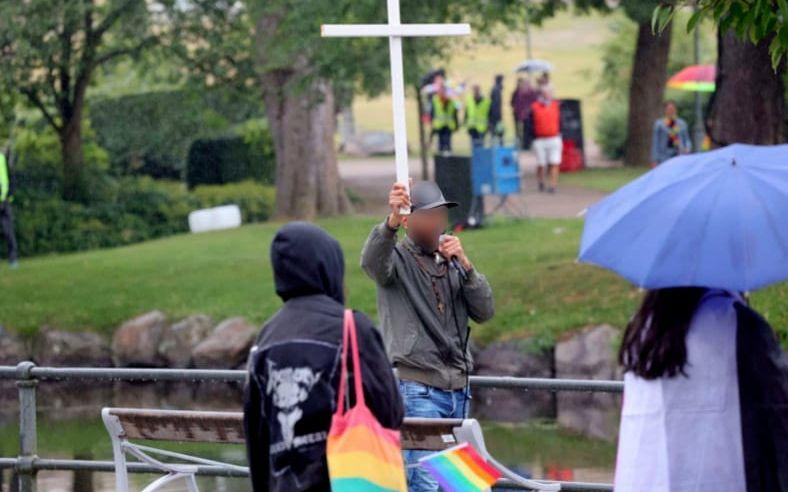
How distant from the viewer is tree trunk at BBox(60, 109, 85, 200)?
30.4 meters

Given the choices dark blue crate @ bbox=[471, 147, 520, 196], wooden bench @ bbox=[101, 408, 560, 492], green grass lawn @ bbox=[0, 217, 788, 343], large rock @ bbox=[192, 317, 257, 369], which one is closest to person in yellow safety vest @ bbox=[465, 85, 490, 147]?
green grass lawn @ bbox=[0, 217, 788, 343]

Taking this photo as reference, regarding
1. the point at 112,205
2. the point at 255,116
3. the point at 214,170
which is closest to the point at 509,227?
the point at 112,205

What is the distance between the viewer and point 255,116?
37.6m

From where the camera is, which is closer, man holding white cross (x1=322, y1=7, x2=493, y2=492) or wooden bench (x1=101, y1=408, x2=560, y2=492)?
wooden bench (x1=101, y1=408, x2=560, y2=492)

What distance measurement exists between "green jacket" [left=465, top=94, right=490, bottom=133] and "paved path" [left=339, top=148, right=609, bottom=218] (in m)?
1.50

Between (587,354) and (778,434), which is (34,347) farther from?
(778,434)

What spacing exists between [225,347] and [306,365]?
13.9 metres

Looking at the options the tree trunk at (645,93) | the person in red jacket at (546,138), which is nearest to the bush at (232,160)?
the person in red jacket at (546,138)

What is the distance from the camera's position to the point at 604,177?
32031mm

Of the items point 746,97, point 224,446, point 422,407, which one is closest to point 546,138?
point 746,97

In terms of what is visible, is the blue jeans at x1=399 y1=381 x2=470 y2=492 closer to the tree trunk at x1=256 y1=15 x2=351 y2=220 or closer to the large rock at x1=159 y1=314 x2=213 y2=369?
the large rock at x1=159 y1=314 x2=213 y2=369

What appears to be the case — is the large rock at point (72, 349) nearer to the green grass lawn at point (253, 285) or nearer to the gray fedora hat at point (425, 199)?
the green grass lawn at point (253, 285)

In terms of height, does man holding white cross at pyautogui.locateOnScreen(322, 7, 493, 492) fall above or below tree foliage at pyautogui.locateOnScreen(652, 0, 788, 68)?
below

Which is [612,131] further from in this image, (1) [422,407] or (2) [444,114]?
(1) [422,407]
